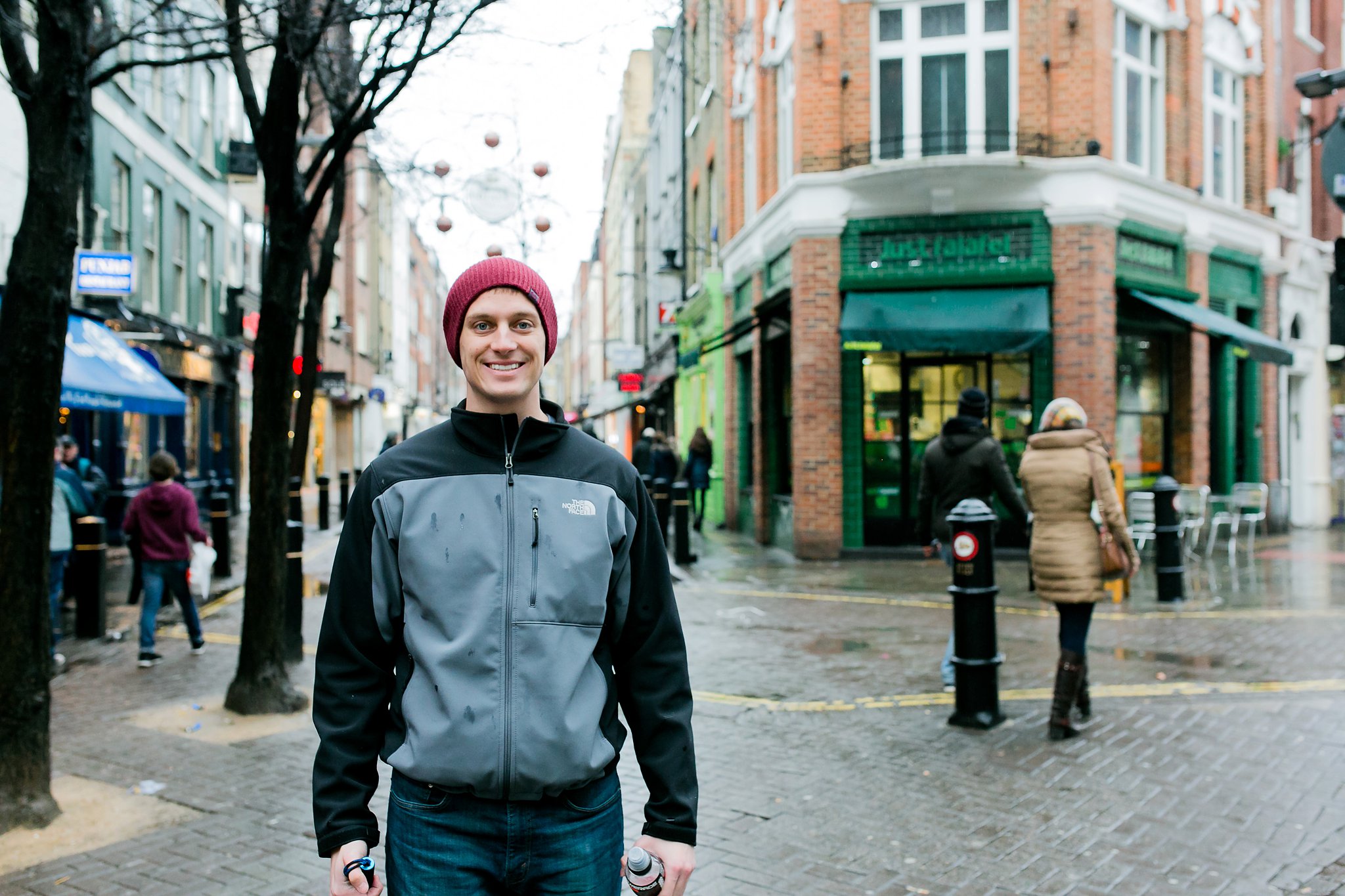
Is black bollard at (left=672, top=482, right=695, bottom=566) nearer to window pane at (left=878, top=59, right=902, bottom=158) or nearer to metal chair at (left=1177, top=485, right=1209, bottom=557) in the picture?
window pane at (left=878, top=59, right=902, bottom=158)

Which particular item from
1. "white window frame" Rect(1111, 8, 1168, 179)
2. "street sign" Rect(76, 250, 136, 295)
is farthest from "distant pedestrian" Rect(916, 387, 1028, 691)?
"street sign" Rect(76, 250, 136, 295)

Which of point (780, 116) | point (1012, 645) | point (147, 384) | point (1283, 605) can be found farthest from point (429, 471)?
point (780, 116)

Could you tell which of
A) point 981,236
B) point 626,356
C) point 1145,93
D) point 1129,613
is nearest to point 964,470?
point 1129,613

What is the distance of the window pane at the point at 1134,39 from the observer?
A: 15547 millimetres

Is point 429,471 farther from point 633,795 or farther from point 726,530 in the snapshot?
point 726,530

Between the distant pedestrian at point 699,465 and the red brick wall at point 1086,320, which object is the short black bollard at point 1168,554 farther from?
the distant pedestrian at point 699,465

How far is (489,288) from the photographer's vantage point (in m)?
2.30

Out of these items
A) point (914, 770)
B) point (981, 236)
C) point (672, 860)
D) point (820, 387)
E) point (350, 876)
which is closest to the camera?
point (350, 876)

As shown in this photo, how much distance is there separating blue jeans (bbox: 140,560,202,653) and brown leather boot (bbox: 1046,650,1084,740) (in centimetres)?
639

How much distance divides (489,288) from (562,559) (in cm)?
59

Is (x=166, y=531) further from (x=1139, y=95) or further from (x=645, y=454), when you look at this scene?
(x=1139, y=95)

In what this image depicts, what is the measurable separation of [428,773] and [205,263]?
2396 cm

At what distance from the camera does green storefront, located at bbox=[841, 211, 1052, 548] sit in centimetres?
1411

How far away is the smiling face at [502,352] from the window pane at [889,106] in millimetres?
13278
